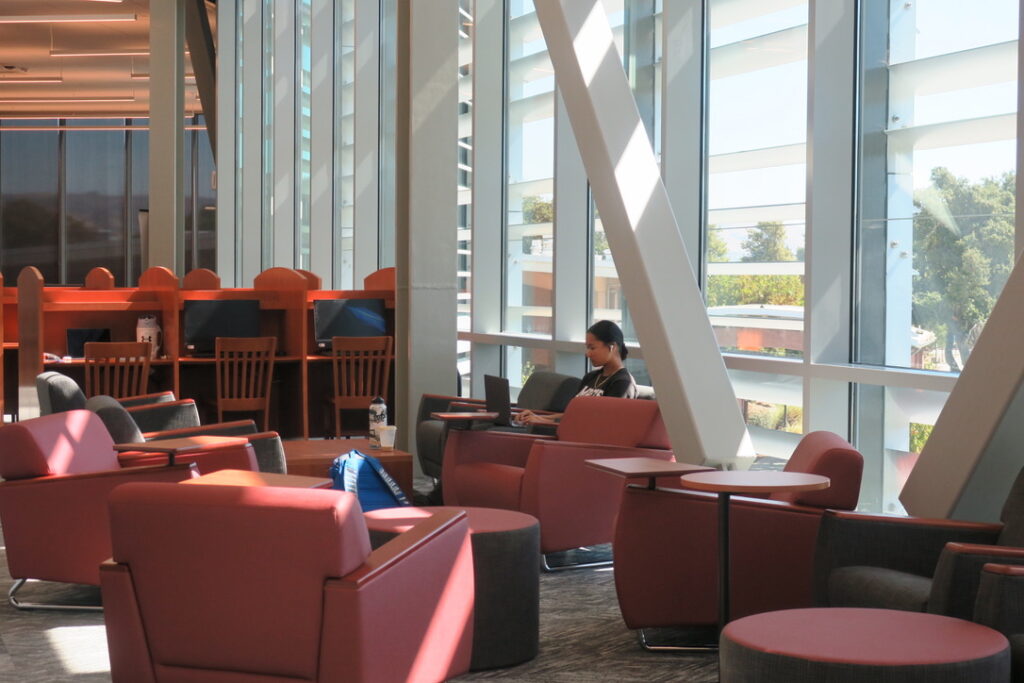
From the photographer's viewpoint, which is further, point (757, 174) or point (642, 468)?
point (757, 174)

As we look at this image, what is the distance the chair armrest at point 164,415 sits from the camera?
6695 mm

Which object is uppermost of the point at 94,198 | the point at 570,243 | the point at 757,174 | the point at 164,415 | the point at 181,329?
the point at 94,198

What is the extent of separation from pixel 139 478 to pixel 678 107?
12.5 ft

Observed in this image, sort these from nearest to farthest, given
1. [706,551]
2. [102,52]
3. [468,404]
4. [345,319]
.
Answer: [706,551]
[468,404]
[345,319]
[102,52]

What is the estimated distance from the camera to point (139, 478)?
15.0 ft

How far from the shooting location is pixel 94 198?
22031mm

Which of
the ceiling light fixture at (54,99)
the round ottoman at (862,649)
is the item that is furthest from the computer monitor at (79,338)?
the ceiling light fixture at (54,99)

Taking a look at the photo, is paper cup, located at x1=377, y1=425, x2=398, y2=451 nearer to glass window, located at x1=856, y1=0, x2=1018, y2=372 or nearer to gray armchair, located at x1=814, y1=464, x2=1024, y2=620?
glass window, located at x1=856, y1=0, x2=1018, y2=372

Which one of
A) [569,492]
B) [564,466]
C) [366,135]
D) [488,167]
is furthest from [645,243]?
[366,135]

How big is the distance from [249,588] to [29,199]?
69.2ft

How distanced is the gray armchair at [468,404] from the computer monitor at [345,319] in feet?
6.87

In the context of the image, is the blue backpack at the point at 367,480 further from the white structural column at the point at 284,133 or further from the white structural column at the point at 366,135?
the white structural column at the point at 284,133

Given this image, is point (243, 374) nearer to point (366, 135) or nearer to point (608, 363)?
point (608, 363)

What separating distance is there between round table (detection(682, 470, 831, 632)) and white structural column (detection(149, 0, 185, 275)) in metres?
12.2
